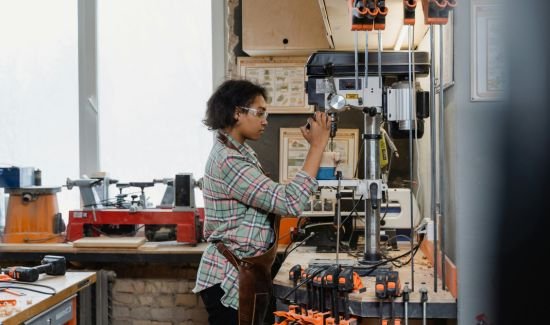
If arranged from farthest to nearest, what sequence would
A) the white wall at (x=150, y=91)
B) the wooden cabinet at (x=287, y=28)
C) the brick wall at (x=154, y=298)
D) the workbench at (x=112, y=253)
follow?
A: the white wall at (x=150, y=91), the brick wall at (x=154, y=298), the wooden cabinet at (x=287, y=28), the workbench at (x=112, y=253)

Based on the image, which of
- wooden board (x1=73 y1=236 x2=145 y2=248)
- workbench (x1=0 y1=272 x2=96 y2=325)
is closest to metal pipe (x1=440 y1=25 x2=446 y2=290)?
workbench (x1=0 y1=272 x2=96 y2=325)

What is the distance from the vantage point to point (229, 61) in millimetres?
3674

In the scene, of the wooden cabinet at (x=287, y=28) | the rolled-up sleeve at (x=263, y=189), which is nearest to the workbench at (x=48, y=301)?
the rolled-up sleeve at (x=263, y=189)

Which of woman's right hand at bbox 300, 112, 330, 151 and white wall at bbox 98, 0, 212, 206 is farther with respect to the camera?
white wall at bbox 98, 0, 212, 206

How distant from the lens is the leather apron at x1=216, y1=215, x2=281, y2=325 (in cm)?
224

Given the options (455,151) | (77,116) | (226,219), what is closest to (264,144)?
(77,116)

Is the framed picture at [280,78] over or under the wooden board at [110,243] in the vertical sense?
over

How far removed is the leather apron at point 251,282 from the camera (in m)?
2.24

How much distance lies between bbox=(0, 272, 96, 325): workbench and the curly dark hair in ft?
2.96

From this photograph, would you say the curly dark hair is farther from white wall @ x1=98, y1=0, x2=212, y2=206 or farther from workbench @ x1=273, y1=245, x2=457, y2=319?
white wall @ x1=98, y1=0, x2=212, y2=206

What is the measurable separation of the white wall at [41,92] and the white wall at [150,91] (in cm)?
22

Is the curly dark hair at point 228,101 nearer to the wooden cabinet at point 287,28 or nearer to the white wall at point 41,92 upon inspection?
the wooden cabinet at point 287,28

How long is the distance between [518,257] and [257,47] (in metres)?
3.11

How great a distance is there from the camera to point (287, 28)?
3.46 m
